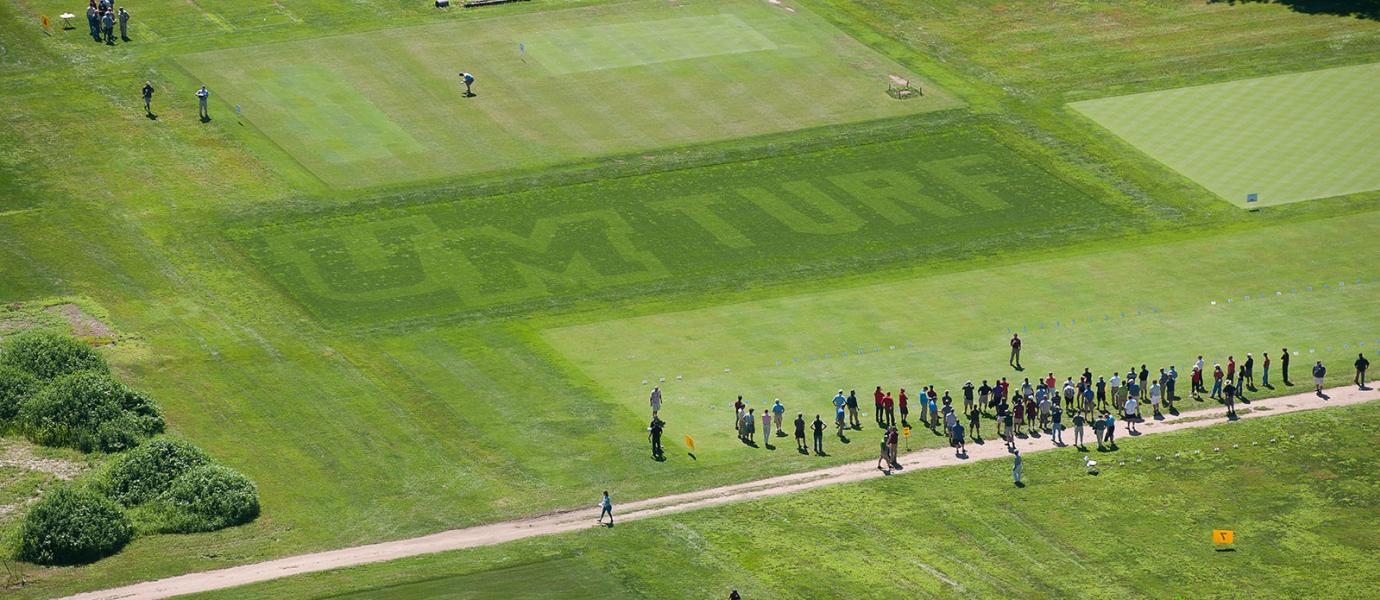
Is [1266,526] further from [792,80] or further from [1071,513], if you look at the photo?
[792,80]

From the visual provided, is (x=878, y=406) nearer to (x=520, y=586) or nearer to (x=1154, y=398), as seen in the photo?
(x=1154, y=398)

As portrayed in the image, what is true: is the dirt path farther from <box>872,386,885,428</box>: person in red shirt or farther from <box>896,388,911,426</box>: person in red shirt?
<box>872,386,885,428</box>: person in red shirt

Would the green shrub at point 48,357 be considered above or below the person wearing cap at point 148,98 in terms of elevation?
below

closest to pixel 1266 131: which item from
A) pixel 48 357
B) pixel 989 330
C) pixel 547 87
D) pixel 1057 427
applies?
pixel 989 330

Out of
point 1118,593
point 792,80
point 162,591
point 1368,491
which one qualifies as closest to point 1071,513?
point 1118,593

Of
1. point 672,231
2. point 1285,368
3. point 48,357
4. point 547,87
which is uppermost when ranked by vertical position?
point 547,87

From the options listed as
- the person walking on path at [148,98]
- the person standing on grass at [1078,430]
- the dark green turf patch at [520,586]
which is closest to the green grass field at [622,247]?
the dark green turf patch at [520,586]

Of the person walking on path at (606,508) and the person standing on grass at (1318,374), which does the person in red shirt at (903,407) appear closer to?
the person walking on path at (606,508)
